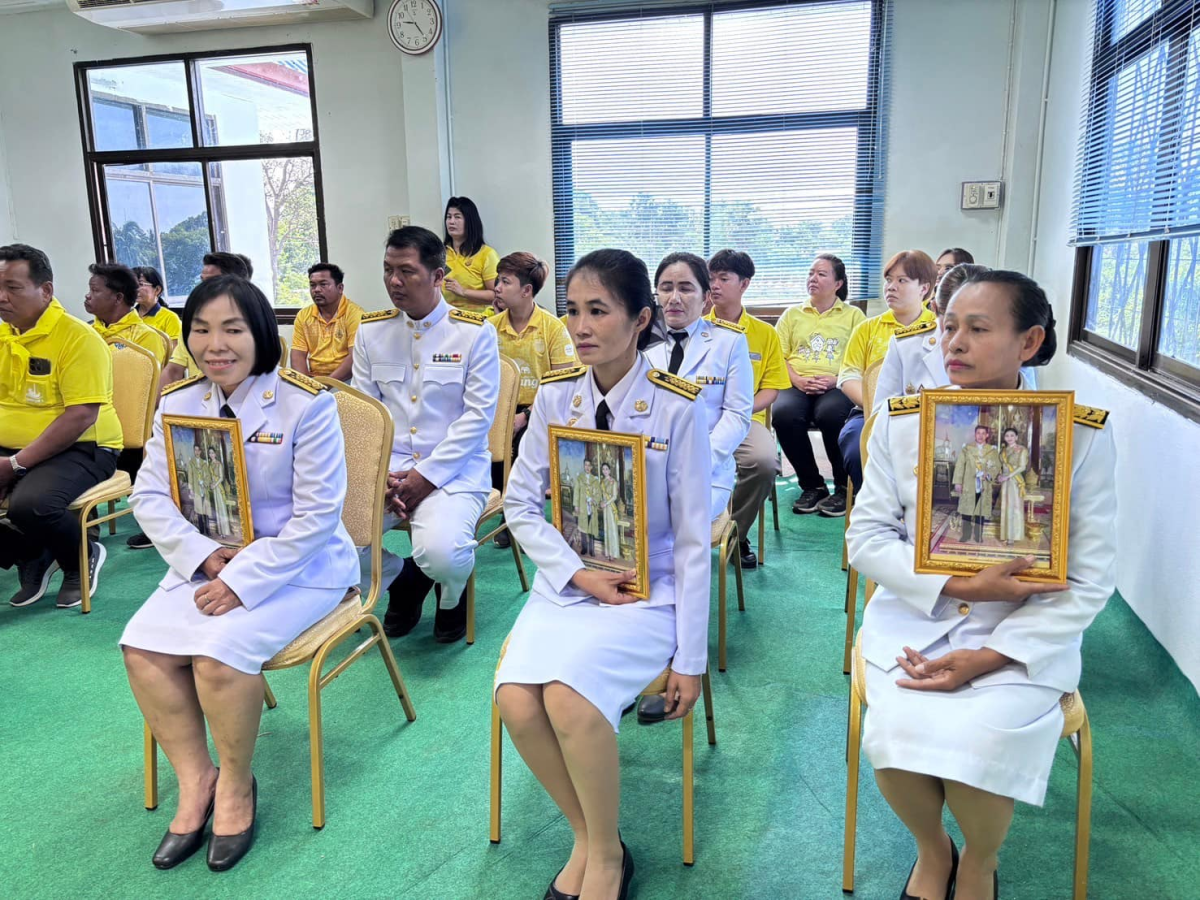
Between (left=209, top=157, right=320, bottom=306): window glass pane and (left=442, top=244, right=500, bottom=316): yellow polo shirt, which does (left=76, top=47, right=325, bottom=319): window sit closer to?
(left=209, top=157, right=320, bottom=306): window glass pane

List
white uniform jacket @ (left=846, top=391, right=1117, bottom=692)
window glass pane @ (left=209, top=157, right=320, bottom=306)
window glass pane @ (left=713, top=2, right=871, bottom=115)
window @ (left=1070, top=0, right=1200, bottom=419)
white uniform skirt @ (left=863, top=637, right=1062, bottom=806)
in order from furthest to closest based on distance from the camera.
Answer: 1. window glass pane @ (left=209, top=157, right=320, bottom=306)
2. window glass pane @ (left=713, top=2, right=871, bottom=115)
3. window @ (left=1070, top=0, right=1200, bottom=419)
4. white uniform jacket @ (left=846, top=391, right=1117, bottom=692)
5. white uniform skirt @ (left=863, top=637, right=1062, bottom=806)

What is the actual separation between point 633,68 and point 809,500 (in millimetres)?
2993

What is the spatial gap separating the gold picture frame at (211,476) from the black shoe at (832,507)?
2.93 metres

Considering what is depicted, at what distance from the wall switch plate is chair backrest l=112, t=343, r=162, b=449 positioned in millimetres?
4374

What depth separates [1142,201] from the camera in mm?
2939

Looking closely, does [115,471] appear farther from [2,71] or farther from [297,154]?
[2,71]

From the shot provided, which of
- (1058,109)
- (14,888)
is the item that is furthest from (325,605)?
(1058,109)

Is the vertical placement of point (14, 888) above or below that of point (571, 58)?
below

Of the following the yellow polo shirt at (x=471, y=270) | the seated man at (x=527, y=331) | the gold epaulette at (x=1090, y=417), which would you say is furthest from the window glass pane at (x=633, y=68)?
the gold epaulette at (x=1090, y=417)

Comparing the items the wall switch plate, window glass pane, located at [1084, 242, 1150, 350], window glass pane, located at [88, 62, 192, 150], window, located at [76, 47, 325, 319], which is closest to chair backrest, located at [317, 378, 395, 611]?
window glass pane, located at [1084, 242, 1150, 350]

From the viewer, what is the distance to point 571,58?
541 centimetres

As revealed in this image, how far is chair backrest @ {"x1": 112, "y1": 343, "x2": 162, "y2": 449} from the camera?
11.2ft

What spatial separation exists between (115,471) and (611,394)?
8.31 ft

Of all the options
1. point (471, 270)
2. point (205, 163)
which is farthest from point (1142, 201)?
point (205, 163)
